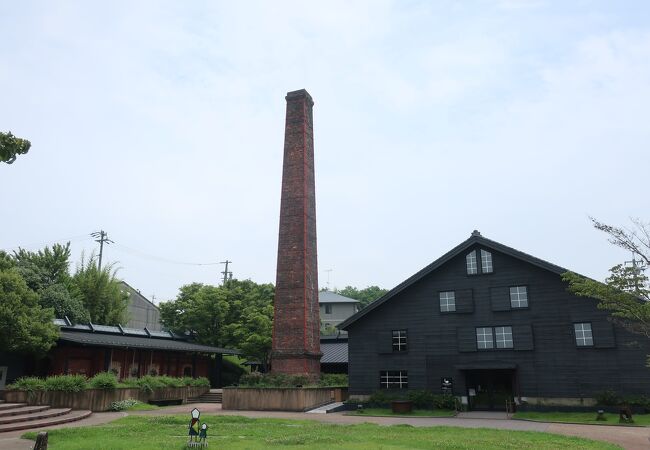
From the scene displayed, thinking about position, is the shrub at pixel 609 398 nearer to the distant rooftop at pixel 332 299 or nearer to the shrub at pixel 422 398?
the shrub at pixel 422 398

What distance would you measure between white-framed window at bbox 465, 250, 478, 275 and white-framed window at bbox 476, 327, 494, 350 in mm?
2812

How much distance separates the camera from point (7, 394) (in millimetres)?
21312

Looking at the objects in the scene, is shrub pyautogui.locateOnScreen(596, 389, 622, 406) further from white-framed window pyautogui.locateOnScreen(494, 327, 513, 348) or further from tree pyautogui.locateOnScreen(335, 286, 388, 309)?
tree pyautogui.locateOnScreen(335, 286, 388, 309)

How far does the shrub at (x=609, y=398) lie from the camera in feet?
71.4

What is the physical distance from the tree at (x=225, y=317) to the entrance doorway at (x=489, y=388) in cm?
1716

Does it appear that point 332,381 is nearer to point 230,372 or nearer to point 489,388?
point 489,388

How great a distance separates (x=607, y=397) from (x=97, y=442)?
19.8 meters

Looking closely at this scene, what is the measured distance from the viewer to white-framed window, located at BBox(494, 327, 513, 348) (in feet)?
81.3

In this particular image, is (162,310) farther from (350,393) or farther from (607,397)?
(607,397)

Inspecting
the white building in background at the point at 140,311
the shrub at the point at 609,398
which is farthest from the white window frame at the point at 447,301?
the white building in background at the point at 140,311

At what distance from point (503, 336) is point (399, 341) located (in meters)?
5.10

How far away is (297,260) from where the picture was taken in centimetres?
2839

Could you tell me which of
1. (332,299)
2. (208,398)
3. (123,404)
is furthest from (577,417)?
(332,299)

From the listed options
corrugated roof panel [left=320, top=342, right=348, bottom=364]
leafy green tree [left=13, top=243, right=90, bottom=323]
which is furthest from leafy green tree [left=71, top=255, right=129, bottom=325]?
corrugated roof panel [left=320, top=342, right=348, bottom=364]
